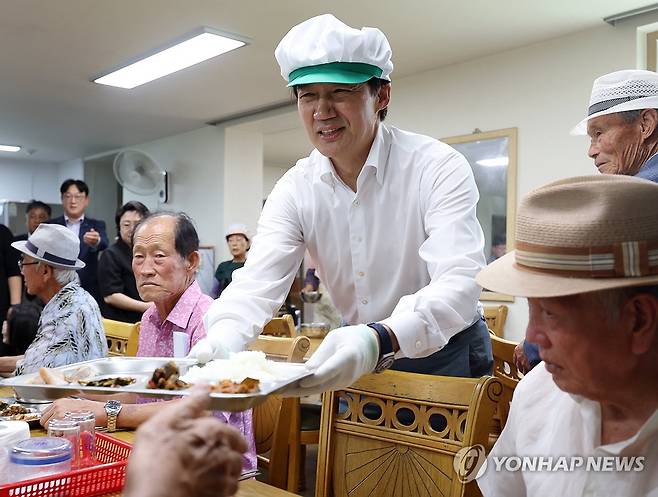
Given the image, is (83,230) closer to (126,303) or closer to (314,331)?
(126,303)

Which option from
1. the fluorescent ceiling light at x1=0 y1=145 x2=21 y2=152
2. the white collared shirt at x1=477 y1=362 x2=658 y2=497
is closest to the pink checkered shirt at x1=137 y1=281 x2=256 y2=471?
the white collared shirt at x1=477 y1=362 x2=658 y2=497

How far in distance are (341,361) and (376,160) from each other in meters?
0.77

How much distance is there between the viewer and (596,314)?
0.94 meters

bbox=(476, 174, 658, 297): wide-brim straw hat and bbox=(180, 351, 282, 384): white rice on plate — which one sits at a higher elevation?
bbox=(476, 174, 658, 297): wide-brim straw hat

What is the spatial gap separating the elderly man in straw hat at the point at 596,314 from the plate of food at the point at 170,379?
Result: 0.41 m

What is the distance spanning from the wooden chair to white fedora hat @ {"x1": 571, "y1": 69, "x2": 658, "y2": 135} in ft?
4.37

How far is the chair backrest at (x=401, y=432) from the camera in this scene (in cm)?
141

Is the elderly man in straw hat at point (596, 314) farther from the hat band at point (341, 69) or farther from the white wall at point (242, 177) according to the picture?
the white wall at point (242, 177)

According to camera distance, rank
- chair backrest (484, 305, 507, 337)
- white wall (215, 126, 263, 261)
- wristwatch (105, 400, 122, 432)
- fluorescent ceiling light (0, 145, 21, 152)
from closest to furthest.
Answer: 1. wristwatch (105, 400, 122, 432)
2. chair backrest (484, 305, 507, 337)
3. white wall (215, 126, 263, 261)
4. fluorescent ceiling light (0, 145, 21, 152)

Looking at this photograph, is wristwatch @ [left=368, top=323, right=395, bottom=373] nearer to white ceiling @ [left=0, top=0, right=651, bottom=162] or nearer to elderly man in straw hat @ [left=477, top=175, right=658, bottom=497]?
elderly man in straw hat @ [left=477, top=175, right=658, bottom=497]

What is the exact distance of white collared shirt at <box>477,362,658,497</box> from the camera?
3.15 feet

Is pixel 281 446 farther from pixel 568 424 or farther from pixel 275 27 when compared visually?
pixel 275 27

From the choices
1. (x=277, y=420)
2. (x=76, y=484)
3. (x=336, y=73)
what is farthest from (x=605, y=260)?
(x=277, y=420)

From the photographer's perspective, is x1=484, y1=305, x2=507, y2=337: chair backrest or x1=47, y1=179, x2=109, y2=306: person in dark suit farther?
x1=47, y1=179, x2=109, y2=306: person in dark suit
